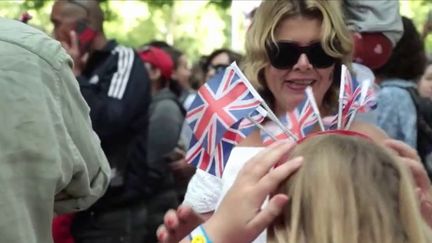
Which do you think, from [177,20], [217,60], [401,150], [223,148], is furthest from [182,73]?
[177,20]

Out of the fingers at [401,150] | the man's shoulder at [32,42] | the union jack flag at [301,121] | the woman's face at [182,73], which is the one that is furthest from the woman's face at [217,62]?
the man's shoulder at [32,42]

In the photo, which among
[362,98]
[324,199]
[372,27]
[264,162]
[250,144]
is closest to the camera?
[324,199]

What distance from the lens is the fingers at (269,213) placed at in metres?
2.03

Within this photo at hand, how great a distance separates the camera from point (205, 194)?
297cm

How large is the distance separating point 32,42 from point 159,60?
537 centimetres

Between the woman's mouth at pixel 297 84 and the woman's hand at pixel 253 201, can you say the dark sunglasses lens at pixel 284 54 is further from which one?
the woman's hand at pixel 253 201

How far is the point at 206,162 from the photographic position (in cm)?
285

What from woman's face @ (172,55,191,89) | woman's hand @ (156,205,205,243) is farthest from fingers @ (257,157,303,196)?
woman's face @ (172,55,191,89)

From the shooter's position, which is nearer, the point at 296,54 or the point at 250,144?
the point at 250,144

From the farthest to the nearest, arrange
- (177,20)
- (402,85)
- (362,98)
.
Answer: (177,20)
(402,85)
(362,98)

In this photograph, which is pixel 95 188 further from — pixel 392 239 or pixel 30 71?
pixel 392 239

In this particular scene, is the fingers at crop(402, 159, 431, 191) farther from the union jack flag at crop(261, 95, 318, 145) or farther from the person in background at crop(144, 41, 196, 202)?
the person in background at crop(144, 41, 196, 202)

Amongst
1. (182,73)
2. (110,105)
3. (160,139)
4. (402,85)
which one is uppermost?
(402,85)

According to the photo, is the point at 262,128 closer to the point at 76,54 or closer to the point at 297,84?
the point at 297,84
